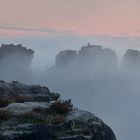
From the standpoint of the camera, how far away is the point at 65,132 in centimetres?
3062

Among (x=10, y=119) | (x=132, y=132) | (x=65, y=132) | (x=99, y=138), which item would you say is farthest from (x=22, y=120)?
(x=132, y=132)

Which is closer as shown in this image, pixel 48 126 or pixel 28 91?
pixel 48 126

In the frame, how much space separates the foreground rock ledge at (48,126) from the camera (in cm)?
2973

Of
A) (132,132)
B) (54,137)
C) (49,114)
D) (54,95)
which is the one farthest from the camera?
(132,132)

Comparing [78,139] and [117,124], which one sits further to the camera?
[117,124]

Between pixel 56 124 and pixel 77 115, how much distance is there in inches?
78.2

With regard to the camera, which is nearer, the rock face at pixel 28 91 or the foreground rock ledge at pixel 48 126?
the foreground rock ledge at pixel 48 126

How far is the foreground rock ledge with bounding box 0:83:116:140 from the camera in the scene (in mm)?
29734

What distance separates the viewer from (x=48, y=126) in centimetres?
3047

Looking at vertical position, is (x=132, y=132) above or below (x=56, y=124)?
below

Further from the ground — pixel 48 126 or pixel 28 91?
pixel 48 126

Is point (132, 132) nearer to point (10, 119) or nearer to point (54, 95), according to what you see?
point (54, 95)

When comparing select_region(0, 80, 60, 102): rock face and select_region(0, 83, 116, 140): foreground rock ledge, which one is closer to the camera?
select_region(0, 83, 116, 140): foreground rock ledge

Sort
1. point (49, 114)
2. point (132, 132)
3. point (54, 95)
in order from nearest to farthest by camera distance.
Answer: point (49, 114), point (54, 95), point (132, 132)
